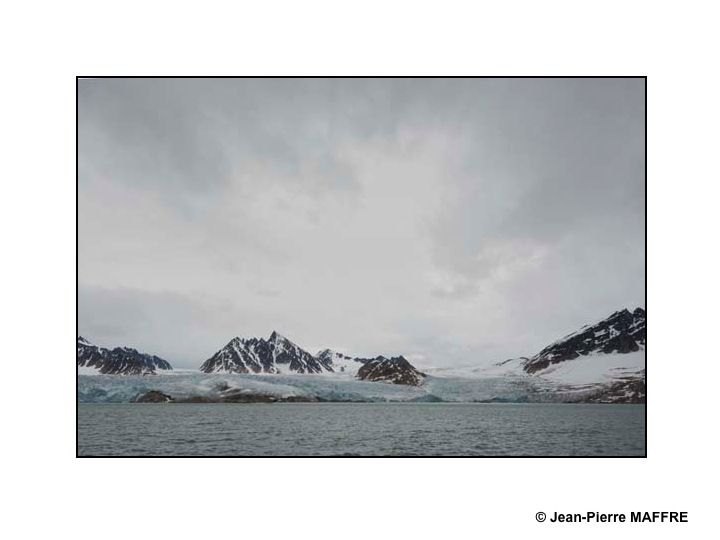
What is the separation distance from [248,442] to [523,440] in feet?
78.9

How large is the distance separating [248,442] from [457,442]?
17204mm

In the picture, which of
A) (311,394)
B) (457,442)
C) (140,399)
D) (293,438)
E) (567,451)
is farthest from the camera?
(311,394)

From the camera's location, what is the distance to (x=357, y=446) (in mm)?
36312

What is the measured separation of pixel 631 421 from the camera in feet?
208
